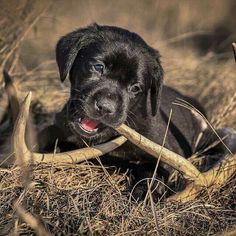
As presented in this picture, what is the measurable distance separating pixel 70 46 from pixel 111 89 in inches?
24.0

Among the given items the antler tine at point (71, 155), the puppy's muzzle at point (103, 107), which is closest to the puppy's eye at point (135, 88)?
the puppy's muzzle at point (103, 107)

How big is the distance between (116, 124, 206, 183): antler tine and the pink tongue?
0.54m

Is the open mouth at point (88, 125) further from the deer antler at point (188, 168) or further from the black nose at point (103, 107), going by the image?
the deer antler at point (188, 168)

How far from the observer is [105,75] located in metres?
5.83

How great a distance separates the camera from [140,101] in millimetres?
6230

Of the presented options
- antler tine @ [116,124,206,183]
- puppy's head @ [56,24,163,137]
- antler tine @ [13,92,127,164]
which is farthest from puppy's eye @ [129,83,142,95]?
antler tine @ [116,124,206,183]

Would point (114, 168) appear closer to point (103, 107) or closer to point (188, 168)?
point (103, 107)

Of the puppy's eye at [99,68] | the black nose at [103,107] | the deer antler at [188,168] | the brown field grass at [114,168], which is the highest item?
the puppy's eye at [99,68]

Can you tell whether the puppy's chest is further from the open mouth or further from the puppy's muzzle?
the puppy's muzzle

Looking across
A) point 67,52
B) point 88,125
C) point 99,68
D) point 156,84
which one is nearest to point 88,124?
point 88,125

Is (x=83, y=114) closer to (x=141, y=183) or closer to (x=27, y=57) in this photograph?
(x=141, y=183)

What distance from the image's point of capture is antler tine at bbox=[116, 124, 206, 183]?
5211mm

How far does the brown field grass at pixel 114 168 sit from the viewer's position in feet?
15.3

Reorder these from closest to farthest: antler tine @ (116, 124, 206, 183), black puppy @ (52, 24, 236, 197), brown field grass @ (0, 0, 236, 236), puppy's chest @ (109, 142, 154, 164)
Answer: brown field grass @ (0, 0, 236, 236)
antler tine @ (116, 124, 206, 183)
black puppy @ (52, 24, 236, 197)
puppy's chest @ (109, 142, 154, 164)
